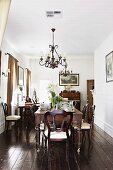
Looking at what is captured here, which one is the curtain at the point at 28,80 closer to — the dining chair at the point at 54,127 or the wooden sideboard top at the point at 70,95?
the wooden sideboard top at the point at 70,95

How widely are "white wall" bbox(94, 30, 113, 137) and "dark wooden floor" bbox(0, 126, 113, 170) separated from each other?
1.27 metres

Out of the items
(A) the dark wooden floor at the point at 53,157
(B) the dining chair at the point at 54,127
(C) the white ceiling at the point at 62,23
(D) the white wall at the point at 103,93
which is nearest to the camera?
(A) the dark wooden floor at the point at 53,157

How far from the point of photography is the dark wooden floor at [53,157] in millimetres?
3496

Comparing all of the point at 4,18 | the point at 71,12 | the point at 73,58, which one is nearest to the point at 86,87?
the point at 73,58

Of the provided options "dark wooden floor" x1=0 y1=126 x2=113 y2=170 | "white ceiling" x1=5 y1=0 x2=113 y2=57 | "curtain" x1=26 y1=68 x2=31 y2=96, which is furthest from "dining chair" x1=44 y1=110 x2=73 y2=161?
"curtain" x1=26 y1=68 x2=31 y2=96

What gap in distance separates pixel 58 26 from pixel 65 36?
104 cm

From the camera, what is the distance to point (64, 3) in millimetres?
4109

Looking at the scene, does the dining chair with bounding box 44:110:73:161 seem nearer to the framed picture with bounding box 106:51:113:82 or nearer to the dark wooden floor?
the dark wooden floor

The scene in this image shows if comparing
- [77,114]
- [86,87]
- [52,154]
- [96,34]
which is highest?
[96,34]

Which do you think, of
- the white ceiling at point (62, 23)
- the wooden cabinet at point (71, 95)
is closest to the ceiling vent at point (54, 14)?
the white ceiling at point (62, 23)

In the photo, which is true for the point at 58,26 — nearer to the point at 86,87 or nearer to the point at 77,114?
the point at 77,114

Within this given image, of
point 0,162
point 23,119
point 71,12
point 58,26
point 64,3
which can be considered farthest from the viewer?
point 23,119

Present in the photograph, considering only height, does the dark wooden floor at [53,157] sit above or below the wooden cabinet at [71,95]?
below

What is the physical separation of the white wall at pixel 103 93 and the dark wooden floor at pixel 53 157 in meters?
1.27
